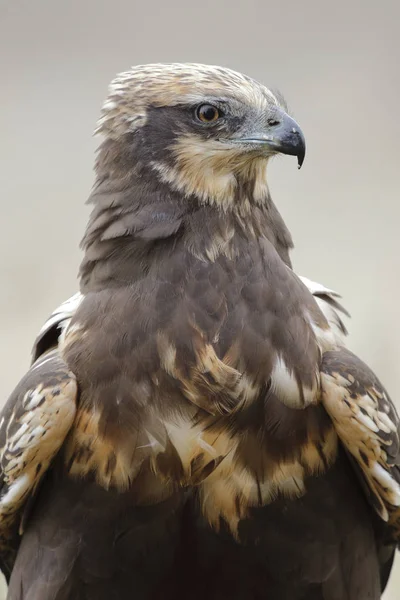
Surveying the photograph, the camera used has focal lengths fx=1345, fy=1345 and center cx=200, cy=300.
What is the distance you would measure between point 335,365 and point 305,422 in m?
0.19

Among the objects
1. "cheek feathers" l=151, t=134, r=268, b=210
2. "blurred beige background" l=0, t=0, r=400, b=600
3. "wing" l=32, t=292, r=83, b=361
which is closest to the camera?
"cheek feathers" l=151, t=134, r=268, b=210

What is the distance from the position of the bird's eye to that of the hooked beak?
0.29 feet

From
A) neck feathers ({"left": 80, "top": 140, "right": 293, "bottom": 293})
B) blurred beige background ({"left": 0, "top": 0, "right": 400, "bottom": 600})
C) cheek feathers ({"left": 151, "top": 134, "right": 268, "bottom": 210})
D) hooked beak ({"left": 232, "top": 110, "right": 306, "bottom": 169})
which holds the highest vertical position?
hooked beak ({"left": 232, "top": 110, "right": 306, "bottom": 169})

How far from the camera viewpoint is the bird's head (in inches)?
153

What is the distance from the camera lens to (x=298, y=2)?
29.8ft

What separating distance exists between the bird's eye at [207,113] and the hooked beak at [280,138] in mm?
89

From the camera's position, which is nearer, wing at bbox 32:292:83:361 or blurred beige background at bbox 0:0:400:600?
wing at bbox 32:292:83:361

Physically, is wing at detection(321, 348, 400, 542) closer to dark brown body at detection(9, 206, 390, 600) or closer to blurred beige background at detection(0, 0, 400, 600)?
dark brown body at detection(9, 206, 390, 600)

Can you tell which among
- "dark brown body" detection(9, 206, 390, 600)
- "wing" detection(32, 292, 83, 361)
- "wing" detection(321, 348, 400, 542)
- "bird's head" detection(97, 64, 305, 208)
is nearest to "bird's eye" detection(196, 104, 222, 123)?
"bird's head" detection(97, 64, 305, 208)

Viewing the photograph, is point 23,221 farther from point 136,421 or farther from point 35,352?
point 136,421

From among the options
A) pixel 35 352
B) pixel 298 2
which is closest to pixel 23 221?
pixel 298 2

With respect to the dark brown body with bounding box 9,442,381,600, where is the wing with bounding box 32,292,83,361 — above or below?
above

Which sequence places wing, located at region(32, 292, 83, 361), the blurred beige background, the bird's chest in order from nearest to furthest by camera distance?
the bird's chest
wing, located at region(32, 292, 83, 361)
the blurred beige background

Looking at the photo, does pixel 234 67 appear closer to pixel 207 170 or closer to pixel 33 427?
pixel 207 170
